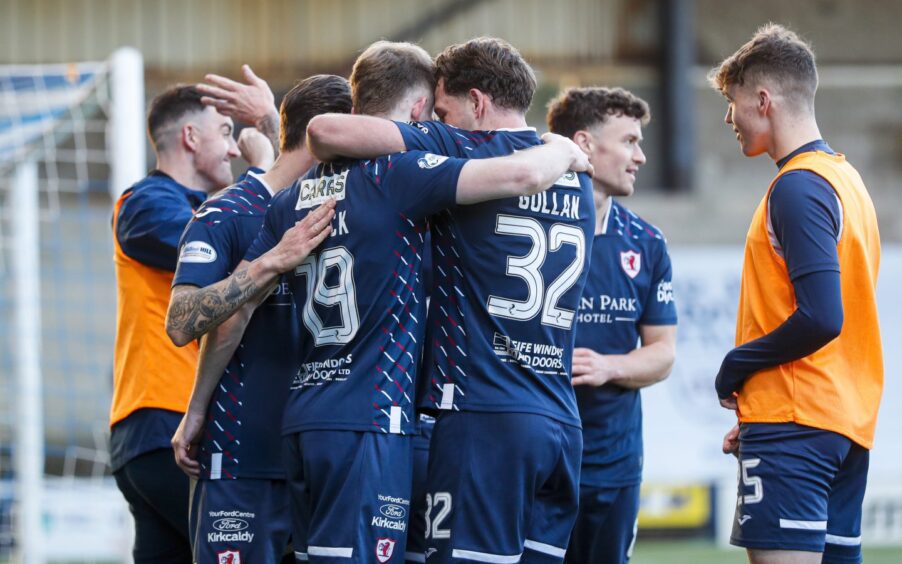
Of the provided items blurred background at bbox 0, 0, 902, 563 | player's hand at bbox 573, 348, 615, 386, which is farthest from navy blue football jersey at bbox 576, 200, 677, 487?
Answer: blurred background at bbox 0, 0, 902, 563

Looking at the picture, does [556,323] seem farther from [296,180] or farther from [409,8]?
[409,8]

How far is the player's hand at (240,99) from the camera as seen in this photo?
14.1 ft

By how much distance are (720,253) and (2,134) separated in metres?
5.70

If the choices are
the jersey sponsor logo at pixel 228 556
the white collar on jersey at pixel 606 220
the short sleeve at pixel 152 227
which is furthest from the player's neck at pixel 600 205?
the jersey sponsor logo at pixel 228 556

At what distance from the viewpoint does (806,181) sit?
3506 millimetres

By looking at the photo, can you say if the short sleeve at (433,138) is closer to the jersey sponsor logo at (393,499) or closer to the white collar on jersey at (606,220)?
the jersey sponsor logo at (393,499)

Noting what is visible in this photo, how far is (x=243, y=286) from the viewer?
11.6 feet

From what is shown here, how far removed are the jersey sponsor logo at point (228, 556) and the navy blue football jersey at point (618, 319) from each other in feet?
4.88

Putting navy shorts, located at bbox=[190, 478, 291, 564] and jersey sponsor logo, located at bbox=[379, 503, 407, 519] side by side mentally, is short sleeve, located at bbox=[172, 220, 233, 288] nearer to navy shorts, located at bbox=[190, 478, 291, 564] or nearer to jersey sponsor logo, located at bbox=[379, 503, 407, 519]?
navy shorts, located at bbox=[190, 478, 291, 564]

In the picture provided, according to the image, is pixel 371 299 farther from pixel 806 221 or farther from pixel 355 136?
pixel 806 221

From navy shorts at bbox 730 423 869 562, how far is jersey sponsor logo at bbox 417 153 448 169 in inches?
50.0

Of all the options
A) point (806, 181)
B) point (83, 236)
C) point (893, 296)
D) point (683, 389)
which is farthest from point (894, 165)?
point (806, 181)

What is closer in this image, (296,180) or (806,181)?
(806,181)

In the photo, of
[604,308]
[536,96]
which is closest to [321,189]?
[604,308]
